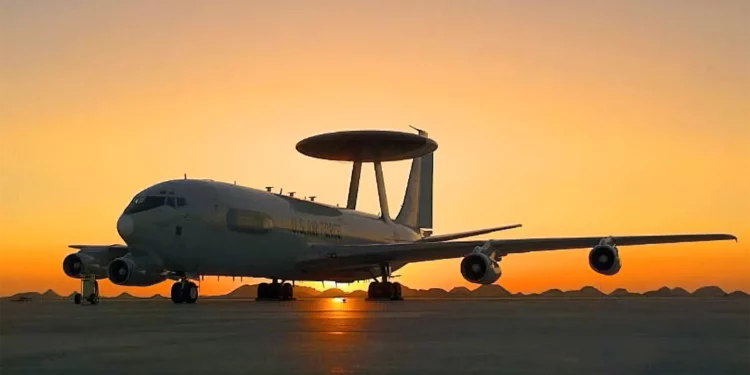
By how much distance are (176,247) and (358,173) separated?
41.9 meters

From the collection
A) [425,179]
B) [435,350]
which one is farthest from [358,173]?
[435,350]

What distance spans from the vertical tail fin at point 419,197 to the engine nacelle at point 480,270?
3316 cm

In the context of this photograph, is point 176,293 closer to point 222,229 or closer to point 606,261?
point 222,229

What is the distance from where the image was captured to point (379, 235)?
→ 52.6 metres

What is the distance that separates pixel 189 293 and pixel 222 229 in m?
3.22

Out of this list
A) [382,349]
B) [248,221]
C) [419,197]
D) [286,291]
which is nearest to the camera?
[382,349]

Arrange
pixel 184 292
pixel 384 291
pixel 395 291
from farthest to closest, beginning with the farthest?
pixel 384 291 → pixel 395 291 → pixel 184 292

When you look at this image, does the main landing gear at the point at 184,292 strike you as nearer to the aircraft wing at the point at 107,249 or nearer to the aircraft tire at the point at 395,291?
the aircraft wing at the point at 107,249

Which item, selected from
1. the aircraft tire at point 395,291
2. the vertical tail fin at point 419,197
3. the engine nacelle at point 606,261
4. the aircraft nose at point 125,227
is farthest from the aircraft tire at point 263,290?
the vertical tail fin at point 419,197

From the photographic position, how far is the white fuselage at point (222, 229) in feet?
105

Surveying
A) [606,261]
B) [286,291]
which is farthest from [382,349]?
[286,291]

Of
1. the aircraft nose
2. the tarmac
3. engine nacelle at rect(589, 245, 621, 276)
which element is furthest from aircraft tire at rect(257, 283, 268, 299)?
the tarmac

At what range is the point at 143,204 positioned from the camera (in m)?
32.5

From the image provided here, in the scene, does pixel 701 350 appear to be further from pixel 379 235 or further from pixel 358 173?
pixel 358 173
